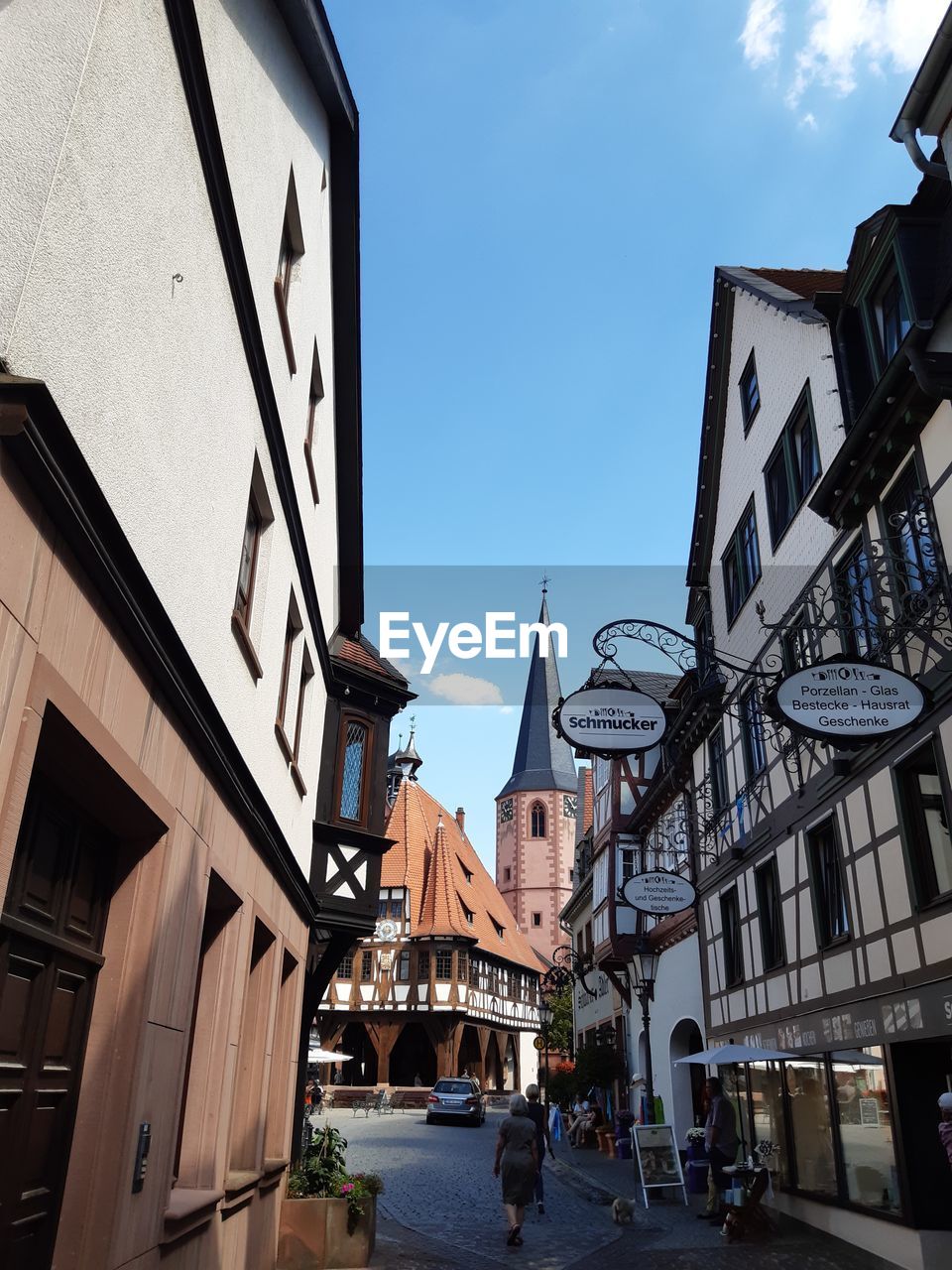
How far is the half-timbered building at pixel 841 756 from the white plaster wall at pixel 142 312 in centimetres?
447

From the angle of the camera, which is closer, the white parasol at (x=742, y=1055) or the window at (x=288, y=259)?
the window at (x=288, y=259)

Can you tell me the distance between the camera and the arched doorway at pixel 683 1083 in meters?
20.2

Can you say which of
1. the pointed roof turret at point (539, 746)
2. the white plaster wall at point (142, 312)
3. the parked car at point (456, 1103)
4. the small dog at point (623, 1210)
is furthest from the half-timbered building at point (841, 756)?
the pointed roof turret at point (539, 746)

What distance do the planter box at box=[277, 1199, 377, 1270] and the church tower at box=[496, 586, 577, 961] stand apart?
238 ft

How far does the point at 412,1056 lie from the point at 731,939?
4522 cm

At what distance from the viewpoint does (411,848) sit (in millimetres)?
56875

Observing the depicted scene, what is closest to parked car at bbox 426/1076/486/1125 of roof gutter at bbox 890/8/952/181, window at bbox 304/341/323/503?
window at bbox 304/341/323/503

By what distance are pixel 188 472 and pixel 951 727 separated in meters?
6.84

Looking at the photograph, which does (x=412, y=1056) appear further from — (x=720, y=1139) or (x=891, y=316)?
(x=891, y=316)

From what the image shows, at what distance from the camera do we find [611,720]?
8969 millimetres

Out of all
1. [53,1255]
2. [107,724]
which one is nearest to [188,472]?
[107,724]

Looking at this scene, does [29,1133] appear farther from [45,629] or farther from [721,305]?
[721,305]

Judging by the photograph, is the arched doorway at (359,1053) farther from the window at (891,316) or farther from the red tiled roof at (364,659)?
the window at (891,316)

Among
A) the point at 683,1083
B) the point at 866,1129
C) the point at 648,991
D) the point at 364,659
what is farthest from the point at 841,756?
the point at 683,1083
